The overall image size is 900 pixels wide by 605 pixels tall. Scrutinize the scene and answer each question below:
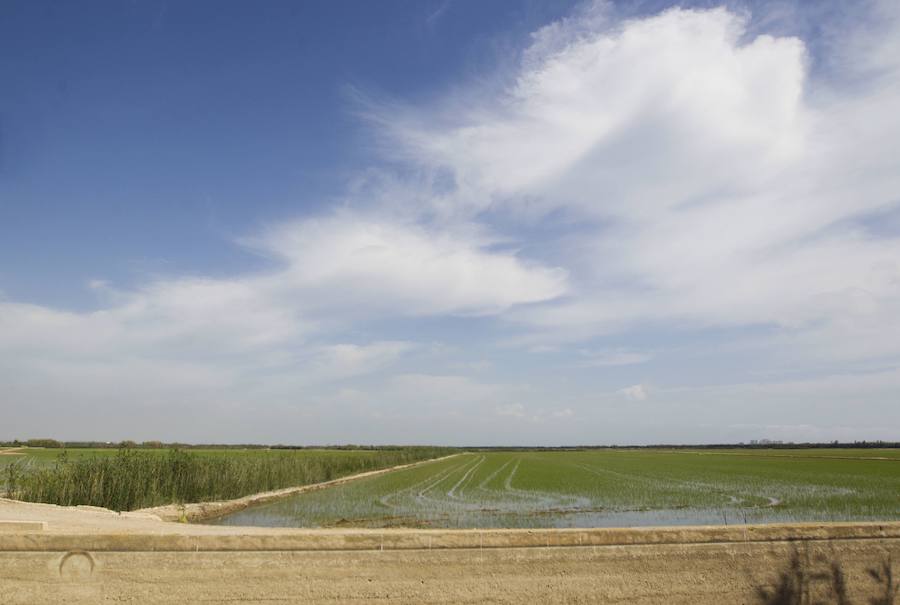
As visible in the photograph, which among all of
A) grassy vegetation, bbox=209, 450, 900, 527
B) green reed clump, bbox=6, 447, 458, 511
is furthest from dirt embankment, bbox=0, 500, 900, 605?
green reed clump, bbox=6, 447, 458, 511

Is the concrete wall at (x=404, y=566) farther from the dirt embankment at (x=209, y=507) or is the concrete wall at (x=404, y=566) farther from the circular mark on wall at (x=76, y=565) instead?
the dirt embankment at (x=209, y=507)

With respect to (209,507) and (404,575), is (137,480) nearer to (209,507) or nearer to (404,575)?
(209,507)

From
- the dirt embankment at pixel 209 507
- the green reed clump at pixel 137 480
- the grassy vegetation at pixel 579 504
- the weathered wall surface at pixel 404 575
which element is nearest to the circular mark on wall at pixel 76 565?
the weathered wall surface at pixel 404 575

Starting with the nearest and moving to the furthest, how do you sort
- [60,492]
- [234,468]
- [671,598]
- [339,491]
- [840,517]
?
[671,598]
[60,492]
[840,517]
[234,468]
[339,491]

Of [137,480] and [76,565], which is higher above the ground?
[76,565]

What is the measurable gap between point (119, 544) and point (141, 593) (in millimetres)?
509

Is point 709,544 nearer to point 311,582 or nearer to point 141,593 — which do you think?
point 311,582

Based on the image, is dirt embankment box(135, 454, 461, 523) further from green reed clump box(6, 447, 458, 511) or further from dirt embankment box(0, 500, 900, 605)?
dirt embankment box(0, 500, 900, 605)

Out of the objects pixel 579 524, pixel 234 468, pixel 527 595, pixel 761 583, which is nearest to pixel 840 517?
pixel 579 524

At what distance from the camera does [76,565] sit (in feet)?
19.1

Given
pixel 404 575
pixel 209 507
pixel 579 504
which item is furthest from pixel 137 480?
pixel 404 575

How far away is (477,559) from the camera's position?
6.06 meters

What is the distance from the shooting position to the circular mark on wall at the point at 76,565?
5.79 meters

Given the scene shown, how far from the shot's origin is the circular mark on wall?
579 centimetres
